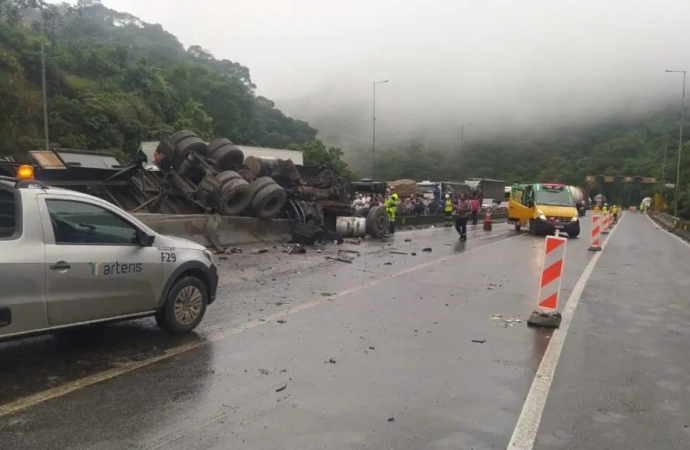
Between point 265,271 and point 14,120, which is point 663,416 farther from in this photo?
point 14,120

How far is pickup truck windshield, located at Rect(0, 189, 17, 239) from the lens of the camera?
507 cm

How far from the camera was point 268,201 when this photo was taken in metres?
16.5

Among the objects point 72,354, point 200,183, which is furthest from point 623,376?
point 200,183

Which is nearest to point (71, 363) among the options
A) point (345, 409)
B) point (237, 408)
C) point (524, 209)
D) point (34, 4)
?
point (237, 408)

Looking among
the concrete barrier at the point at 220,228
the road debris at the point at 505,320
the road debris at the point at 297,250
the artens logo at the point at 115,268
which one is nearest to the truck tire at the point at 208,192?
the concrete barrier at the point at 220,228

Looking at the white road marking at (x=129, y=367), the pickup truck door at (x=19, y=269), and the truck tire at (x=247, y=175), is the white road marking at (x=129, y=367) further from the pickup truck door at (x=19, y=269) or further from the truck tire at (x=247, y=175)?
the truck tire at (x=247, y=175)

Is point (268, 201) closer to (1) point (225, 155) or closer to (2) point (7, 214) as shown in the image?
(1) point (225, 155)

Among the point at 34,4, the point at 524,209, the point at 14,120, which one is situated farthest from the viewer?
the point at 34,4

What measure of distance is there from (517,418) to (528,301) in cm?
523

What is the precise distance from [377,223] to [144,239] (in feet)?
48.6

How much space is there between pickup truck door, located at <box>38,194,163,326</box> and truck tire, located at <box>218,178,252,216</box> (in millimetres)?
9292

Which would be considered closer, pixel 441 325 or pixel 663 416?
pixel 663 416

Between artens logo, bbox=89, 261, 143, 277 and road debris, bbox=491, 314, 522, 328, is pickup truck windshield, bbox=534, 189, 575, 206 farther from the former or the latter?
artens logo, bbox=89, 261, 143, 277

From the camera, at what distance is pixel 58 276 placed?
5266 millimetres
